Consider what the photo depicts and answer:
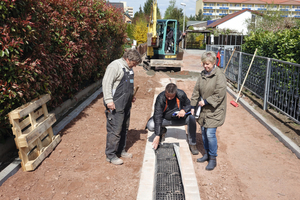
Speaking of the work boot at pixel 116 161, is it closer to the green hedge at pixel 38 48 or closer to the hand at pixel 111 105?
the hand at pixel 111 105

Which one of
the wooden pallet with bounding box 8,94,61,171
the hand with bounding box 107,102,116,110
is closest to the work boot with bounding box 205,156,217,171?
the hand with bounding box 107,102,116,110

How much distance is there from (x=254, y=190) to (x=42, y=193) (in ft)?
9.60

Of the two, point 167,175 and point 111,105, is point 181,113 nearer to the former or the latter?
point 167,175

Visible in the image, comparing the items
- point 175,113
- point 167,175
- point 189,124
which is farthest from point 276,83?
point 167,175

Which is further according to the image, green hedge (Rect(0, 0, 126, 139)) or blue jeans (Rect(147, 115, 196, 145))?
blue jeans (Rect(147, 115, 196, 145))

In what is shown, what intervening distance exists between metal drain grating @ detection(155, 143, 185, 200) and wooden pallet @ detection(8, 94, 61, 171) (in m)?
1.92

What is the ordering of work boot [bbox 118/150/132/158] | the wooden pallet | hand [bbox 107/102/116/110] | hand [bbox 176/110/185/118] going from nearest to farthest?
the wooden pallet → hand [bbox 107/102/116/110] → hand [bbox 176/110/185/118] → work boot [bbox 118/150/132/158]

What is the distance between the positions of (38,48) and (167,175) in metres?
3.00

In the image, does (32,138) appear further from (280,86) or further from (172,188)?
(280,86)

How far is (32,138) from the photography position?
366 centimetres

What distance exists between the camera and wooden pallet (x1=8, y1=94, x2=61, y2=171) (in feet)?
11.4

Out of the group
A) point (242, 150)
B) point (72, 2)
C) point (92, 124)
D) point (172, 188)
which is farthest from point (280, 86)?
point (72, 2)

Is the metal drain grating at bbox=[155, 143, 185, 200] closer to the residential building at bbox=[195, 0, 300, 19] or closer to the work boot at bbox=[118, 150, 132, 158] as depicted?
the work boot at bbox=[118, 150, 132, 158]

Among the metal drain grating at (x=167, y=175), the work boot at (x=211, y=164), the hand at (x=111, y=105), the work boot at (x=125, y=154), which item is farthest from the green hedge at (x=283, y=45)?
the hand at (x=111, y=105)
